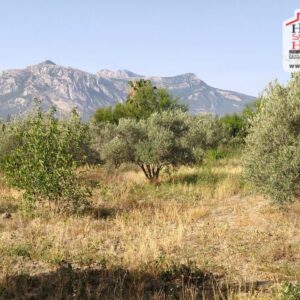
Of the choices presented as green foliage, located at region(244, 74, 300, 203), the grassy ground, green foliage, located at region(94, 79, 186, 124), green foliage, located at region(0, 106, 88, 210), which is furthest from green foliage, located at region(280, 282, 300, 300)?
green foliage, located at region(94, 79, 186, 124)

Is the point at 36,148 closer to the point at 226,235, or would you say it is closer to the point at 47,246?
the point at 47,246

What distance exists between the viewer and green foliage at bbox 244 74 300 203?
12.3m

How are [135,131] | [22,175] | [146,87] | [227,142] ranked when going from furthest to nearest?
1. [146,87]
2. [227,142]
3. [135,131]
4. [22,175]

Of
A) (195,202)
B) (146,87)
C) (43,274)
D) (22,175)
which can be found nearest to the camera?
(43,274)

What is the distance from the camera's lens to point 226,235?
11156mm

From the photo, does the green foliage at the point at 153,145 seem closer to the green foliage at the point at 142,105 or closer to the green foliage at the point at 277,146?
the green foliage at the point at 277,146

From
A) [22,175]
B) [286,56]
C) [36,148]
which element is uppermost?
[286,56]

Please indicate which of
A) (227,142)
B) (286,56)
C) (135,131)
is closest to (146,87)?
(227,142)

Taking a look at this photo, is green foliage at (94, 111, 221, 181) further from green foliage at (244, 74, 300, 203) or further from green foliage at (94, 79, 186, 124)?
green foliage at (94, 79, 186, 124)

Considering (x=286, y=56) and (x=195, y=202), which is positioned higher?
(x=286, y=56)

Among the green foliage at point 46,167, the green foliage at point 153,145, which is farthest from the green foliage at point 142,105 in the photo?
the green foliage at point 46,167

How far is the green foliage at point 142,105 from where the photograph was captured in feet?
188

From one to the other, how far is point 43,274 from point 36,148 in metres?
7.00

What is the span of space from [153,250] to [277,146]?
601 centimetres
